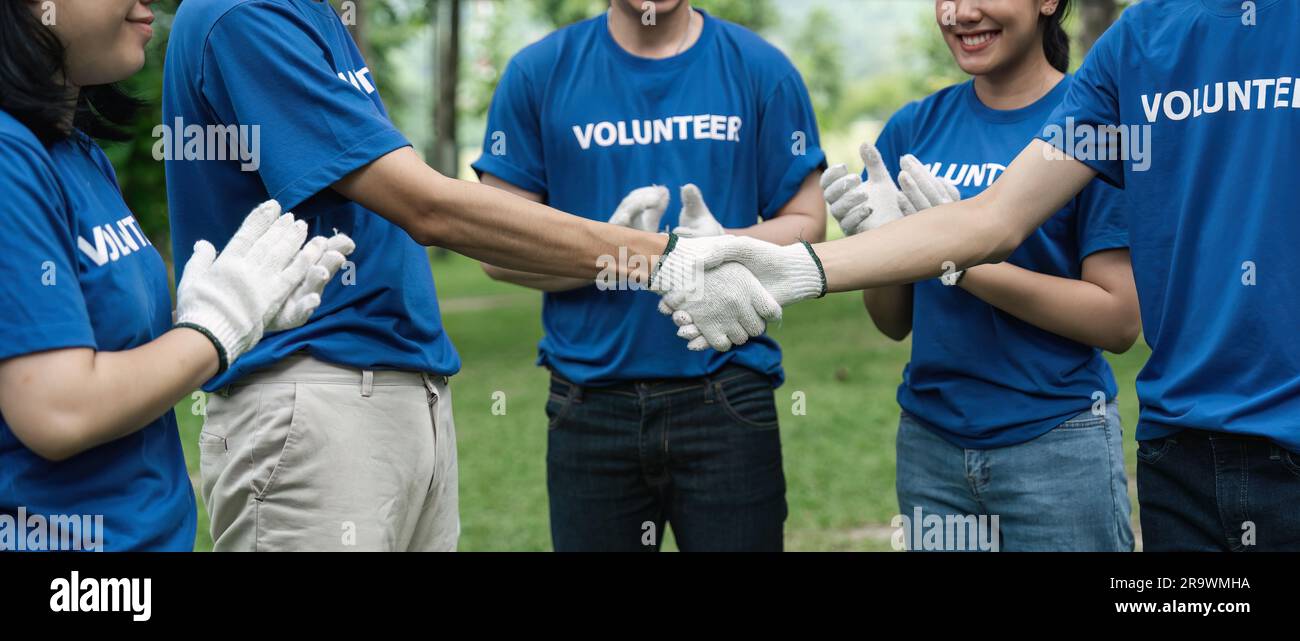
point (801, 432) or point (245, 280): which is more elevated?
point (801, 432)

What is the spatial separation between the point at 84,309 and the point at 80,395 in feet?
0.49

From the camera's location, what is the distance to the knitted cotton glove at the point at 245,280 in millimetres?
2270

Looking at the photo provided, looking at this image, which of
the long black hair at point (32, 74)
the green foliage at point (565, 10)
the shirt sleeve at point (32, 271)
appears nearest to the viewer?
the shirt sleeve at point (32, 271)

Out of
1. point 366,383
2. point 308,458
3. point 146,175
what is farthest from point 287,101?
point 146,175

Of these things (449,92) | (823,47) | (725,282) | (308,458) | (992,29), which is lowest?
(308,458)

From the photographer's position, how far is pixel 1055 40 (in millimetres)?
3383

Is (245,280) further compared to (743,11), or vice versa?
(743,11)

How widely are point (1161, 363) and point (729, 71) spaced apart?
1592mm

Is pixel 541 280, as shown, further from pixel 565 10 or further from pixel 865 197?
pixel 565 10

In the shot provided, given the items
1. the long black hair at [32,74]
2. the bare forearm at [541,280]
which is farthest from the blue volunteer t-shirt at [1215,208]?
the long black hair at [32,74]

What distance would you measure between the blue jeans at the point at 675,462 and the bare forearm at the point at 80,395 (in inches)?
64.2

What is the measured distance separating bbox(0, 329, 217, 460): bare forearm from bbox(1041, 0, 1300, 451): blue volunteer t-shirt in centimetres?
196

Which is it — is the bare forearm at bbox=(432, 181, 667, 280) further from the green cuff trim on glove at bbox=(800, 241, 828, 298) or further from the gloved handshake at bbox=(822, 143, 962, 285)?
the gloved handshake at bbox=(822, 143, 962, 285)

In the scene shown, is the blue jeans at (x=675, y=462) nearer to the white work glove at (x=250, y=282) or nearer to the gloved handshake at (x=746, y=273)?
the gloved handshake at (x=746, y=273)
